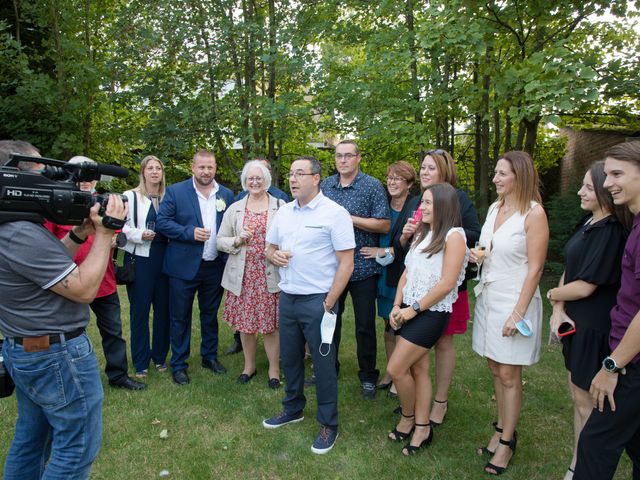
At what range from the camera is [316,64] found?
8656 mm

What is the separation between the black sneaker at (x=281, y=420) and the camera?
379 cm

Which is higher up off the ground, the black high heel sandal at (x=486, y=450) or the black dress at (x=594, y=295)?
the black dress at (x=594, y=295)

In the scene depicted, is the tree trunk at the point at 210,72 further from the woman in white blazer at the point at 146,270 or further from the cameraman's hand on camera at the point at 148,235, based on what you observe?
the cameraman's hand on camera at the point at 148,235

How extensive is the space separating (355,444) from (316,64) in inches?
276

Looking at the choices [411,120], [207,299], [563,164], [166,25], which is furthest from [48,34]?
[563,164]

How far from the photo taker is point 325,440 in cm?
348

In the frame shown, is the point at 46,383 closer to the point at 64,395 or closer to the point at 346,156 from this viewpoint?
the point at 64,395

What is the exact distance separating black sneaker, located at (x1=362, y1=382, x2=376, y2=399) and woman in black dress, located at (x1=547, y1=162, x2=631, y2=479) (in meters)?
1.94

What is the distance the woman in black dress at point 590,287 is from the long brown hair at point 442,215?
746 mm

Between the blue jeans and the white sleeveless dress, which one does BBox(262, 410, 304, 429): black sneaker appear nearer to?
the white sleeveless dress

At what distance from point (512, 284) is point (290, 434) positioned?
2036mm

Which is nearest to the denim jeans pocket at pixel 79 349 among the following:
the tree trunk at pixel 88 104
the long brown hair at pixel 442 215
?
the long brown hair at pixel 442 215

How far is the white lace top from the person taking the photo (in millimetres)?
3215

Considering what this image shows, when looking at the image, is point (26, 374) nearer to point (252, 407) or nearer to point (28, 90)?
point (252, 407)
